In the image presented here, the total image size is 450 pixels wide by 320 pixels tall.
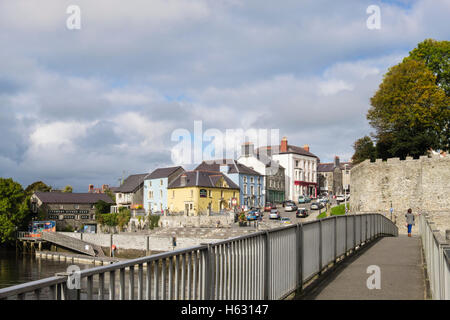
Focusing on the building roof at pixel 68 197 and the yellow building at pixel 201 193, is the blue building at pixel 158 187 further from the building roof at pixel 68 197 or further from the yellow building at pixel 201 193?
the building roof at pixel 68 197

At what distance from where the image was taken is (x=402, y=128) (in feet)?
154

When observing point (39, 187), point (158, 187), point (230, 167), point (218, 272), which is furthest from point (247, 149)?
point (218, 272)

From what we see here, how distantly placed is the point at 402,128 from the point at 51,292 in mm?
47839

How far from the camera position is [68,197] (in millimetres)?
78562

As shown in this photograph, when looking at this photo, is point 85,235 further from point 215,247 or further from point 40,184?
point 215,247

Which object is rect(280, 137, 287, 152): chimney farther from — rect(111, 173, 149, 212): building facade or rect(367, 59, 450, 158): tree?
rect(367, 59, 450, 158): tree

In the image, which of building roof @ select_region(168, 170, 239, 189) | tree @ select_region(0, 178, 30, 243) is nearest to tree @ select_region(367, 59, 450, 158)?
building roof @ select_region(168, 170, 239, 189)

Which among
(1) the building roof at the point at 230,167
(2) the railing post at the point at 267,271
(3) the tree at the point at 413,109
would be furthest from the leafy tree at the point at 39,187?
(2) the railing post at the point at 267,271

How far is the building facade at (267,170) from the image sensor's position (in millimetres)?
85000

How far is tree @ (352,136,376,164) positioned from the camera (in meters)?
52.4

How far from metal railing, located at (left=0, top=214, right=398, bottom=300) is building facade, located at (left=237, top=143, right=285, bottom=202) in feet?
244

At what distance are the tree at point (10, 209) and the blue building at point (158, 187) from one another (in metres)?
19.3
